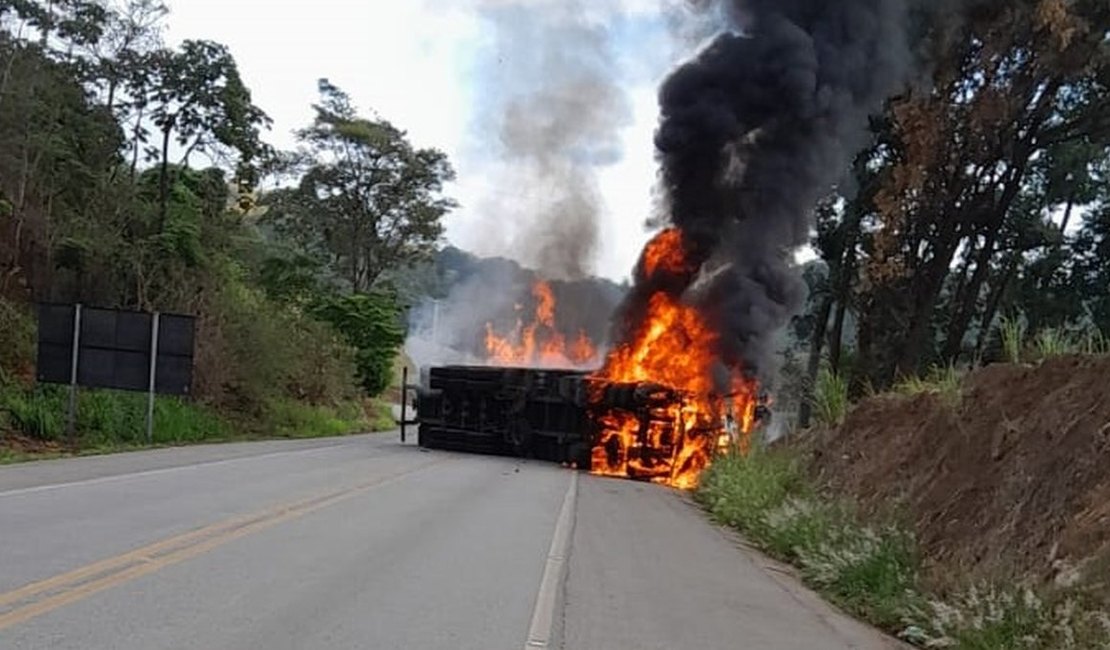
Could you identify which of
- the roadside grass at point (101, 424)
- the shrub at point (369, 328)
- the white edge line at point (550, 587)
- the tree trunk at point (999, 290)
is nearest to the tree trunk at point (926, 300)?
the tree trunk at point (999, 290)

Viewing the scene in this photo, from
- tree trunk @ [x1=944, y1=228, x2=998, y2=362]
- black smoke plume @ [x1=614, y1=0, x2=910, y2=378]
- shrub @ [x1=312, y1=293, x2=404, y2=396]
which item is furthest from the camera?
shrub @ [x1=312, y1=293, x2=404, y2=396]

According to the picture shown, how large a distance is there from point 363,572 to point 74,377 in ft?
55.0

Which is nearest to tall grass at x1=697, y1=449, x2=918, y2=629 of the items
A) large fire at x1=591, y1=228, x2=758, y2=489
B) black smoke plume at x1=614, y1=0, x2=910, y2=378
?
large fire at x1=591, y1=228, x2=758, y2=489

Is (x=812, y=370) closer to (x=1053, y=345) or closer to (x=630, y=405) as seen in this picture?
(x=630, y=405)

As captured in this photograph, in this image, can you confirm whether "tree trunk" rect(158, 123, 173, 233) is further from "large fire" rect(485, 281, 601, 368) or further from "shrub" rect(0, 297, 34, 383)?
"large fire" rect(485, 281, 601, 368)

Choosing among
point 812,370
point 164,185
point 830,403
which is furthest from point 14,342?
point 812,370

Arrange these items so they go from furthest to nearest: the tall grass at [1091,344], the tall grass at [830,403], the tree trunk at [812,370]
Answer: the tree trunk at [812,370], the tall grass at [830,403], the tall grass at [1091,344]

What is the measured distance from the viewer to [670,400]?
22.9m

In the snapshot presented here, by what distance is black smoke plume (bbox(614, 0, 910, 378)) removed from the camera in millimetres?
23109

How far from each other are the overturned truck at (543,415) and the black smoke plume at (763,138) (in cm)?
218

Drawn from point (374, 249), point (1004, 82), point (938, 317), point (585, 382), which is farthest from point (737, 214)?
point (374, 249)

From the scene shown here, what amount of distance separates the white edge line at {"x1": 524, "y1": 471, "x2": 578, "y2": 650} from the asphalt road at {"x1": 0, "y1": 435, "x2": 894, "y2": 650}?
1.0 inches

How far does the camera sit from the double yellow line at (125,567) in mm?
6789

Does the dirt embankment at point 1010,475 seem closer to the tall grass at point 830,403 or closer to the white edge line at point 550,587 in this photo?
the white edge line at point 550,587
